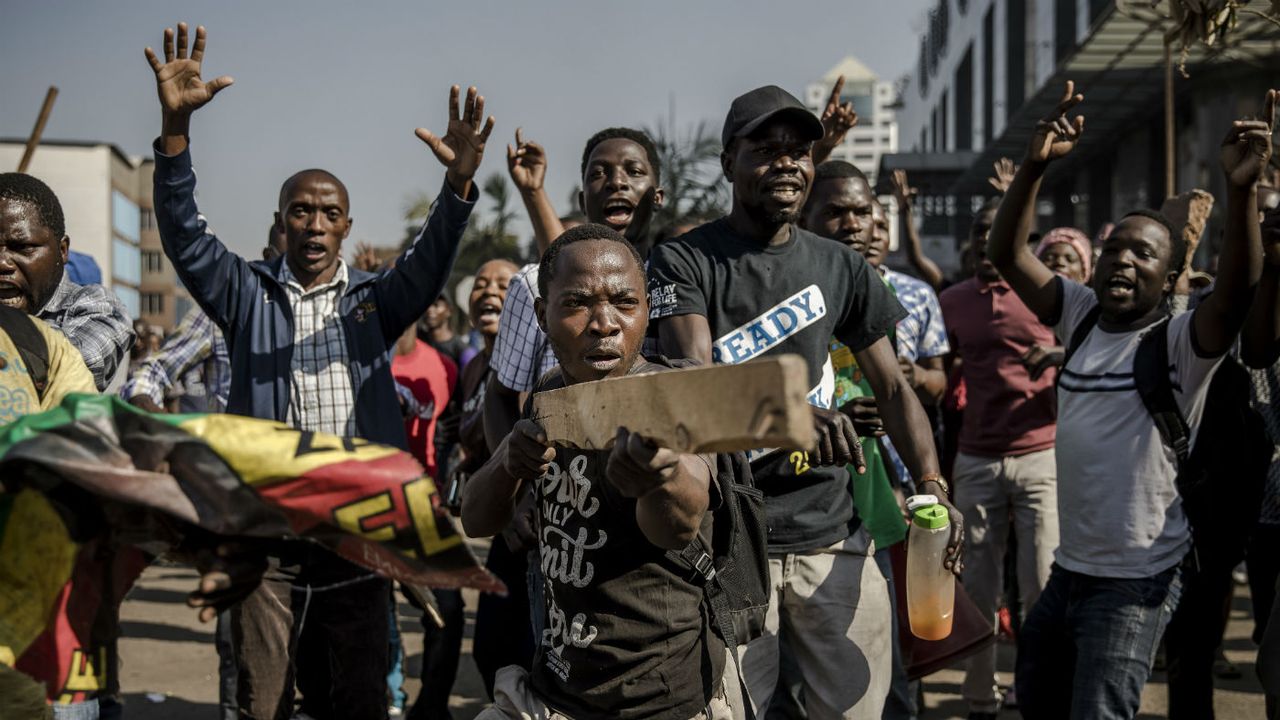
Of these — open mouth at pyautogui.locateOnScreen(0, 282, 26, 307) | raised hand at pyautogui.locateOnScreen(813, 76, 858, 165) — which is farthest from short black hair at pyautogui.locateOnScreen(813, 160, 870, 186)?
open mouth at pyautogui.locateOnScreen(0, 282, 26, 307)

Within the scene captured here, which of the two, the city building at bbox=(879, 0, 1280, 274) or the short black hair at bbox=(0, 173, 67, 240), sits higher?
the city building at bbox=(879, 0, 1280, 274)

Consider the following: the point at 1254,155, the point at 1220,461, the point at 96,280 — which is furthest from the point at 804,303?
the point at 96,280

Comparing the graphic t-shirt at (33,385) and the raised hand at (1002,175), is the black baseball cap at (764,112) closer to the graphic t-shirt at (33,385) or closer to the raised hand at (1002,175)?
the graphic t-shirt at (33,385)

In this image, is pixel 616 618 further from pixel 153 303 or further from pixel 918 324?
pixel 153 303

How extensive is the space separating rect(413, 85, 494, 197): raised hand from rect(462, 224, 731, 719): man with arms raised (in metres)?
1.40

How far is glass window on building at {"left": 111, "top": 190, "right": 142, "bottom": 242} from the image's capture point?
57031 mm

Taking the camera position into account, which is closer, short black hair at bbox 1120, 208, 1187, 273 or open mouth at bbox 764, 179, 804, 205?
open mouth at bbox 764, 179, 804, 205

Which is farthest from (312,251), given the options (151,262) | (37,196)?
(151,262)

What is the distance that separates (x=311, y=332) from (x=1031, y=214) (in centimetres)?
259

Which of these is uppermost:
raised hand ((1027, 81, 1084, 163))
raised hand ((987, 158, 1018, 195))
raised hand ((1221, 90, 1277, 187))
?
raised hand ((987, 158, 1018, 195))

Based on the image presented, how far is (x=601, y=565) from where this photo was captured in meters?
2.80

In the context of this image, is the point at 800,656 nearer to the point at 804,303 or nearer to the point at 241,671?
the point at 804,303

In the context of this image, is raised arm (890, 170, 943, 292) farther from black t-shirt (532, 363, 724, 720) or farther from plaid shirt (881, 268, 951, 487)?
black t-shirt (532, 363, 724, 720)

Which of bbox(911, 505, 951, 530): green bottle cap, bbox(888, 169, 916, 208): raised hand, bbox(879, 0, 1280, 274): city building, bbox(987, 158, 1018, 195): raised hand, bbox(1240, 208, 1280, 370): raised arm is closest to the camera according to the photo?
bbox(911, 505, 951, 530): green bottle cap
